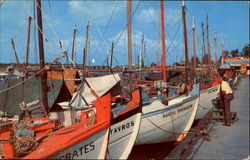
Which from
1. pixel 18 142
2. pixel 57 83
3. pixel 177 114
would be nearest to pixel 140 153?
pixel 177 114

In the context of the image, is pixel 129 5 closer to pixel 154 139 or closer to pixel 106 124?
pixel 154 139

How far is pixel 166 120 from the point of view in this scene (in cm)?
862

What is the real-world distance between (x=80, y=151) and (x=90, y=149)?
30 cm

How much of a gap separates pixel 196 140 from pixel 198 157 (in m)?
2.11

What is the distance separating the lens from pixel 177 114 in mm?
9219

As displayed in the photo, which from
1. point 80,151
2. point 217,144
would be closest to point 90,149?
point 80,151

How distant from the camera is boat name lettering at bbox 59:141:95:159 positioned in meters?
3.79

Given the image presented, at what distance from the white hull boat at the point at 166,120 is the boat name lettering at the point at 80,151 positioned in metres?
3.57

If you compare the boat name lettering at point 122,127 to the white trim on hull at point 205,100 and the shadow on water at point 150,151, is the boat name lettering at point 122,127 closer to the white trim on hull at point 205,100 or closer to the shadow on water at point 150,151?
the shadow on water at point 150,151

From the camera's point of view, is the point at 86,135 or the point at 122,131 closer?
the point at 86,135

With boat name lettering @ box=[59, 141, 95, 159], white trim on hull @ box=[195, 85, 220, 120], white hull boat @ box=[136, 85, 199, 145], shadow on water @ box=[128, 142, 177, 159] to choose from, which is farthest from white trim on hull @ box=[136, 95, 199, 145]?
boat name lettering @ box=[59, 141, 95, 159]

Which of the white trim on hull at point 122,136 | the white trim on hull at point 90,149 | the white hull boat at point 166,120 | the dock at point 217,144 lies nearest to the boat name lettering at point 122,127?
the white trim on hull at point 122,136

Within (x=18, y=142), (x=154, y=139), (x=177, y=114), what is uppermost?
(x=18, y=142)

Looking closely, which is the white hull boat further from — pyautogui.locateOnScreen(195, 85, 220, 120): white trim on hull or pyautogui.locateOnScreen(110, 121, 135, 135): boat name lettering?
pyautogui.locateOnScreen(195, 85, 220, 120): white trim on hull
